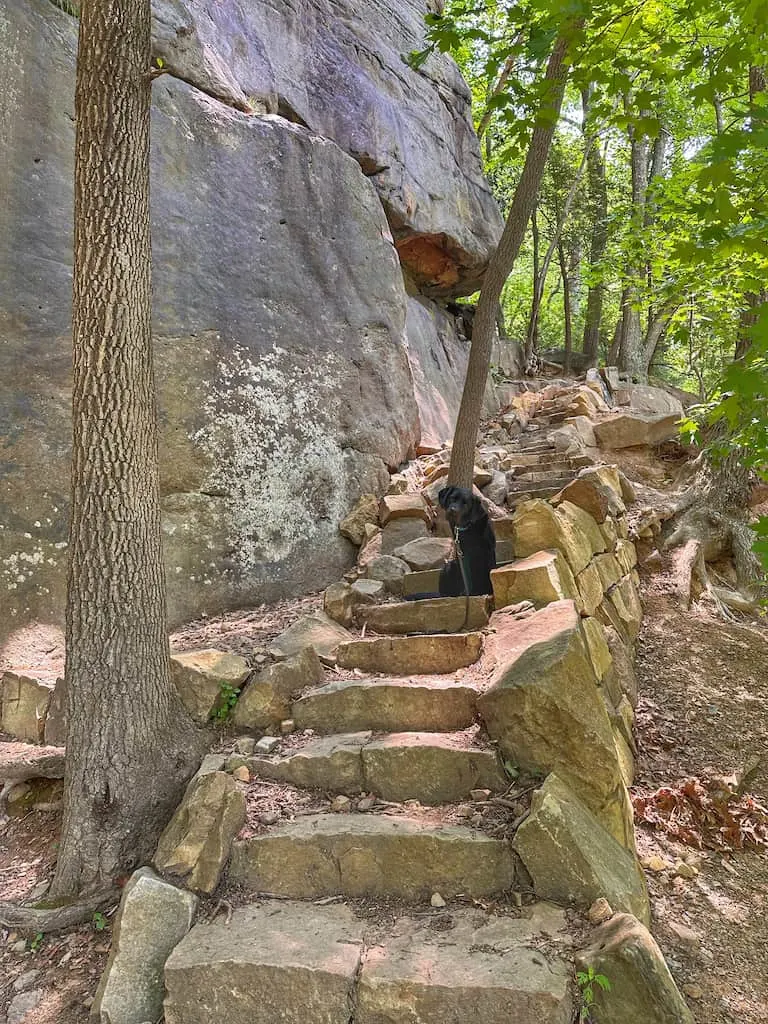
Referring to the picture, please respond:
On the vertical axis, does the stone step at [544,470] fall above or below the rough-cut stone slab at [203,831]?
above

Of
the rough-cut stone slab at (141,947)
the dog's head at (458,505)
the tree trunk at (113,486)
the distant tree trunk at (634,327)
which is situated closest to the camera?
the rough-cut stone slab at (141,947)

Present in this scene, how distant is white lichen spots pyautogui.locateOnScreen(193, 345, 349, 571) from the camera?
5.91 meters

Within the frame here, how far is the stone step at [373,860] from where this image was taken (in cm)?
285

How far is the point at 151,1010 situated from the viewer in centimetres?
260

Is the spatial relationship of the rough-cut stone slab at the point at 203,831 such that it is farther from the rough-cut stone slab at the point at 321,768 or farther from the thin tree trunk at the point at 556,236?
the thin tree trunk at the point at 556,236

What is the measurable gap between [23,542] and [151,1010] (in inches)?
138

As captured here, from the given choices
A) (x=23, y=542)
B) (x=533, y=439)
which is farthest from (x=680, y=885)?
(x=533, y=439)

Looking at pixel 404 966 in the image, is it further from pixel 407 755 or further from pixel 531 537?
pixel 531 537

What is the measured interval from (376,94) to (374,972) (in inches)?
439

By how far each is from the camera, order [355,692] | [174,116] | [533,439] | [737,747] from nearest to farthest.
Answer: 1. [355,692]
2. [737,747]
3. [174,116]
4. [533,439]

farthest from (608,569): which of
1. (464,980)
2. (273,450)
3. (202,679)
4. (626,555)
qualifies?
(464,980)

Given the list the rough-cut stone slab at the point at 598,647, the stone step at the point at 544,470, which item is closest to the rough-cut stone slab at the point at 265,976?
the rough-cut stone slab at the point at 598,647

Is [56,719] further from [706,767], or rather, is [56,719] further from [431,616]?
[706,767]

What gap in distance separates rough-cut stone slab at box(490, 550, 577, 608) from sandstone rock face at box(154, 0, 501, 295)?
18.8ft
